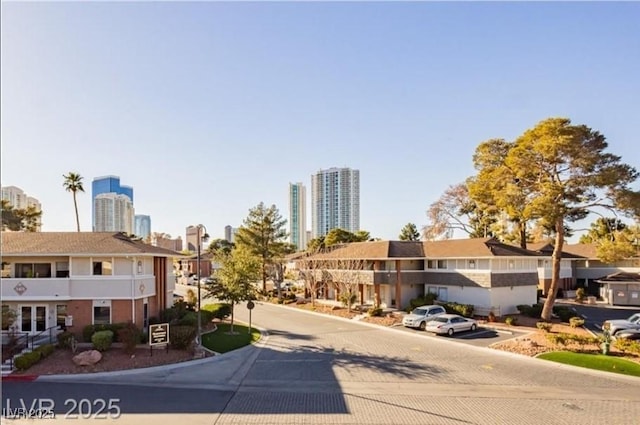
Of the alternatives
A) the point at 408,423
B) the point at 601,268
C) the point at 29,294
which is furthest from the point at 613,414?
the point at 601,268

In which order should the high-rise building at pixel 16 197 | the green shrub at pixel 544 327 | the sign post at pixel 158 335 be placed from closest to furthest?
1. the sign post at pixel 158 335
2. the green shrub at pixel 544 327
3. the high-rise building at pixel 16 197

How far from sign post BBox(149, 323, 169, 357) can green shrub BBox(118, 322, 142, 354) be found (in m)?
0.91

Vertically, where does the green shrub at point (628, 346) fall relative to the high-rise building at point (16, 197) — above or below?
below

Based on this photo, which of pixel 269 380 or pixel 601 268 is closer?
pixel 269 380

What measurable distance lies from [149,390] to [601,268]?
170 feet

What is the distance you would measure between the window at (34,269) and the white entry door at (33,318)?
1.78 m

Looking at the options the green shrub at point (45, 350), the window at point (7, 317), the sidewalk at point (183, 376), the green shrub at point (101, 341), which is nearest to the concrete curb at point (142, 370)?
the sidewalk at point (183, 376)

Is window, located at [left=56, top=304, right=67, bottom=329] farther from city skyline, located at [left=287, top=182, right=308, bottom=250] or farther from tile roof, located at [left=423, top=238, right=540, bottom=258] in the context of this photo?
city skyline, located at [left=287, top=182, right=308, bottom=250]

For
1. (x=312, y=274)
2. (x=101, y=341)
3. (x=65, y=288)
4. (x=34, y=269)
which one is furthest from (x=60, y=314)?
(x=312, y=274)

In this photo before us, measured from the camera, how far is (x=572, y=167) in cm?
2866

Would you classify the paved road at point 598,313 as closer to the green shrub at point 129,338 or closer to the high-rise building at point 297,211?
the green shrub at point 129,338

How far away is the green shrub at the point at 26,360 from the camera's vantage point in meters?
18.5

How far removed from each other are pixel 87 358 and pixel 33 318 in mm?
7268

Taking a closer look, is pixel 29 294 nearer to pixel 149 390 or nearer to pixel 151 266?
pixel 151 266
